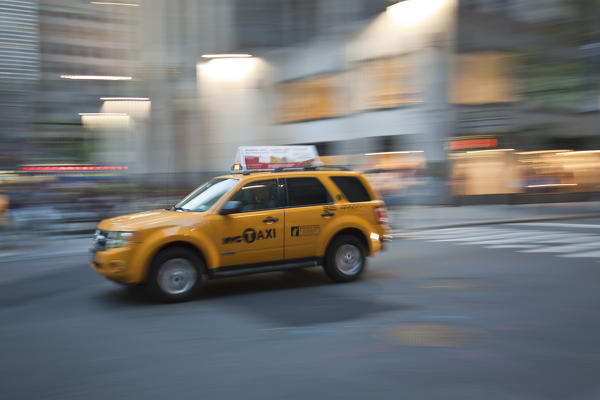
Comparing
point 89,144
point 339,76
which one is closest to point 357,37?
point 339,76

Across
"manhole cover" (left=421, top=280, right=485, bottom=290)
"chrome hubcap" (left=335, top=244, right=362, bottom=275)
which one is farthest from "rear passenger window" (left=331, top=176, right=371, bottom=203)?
"manhole cover" (left=421, top=280, right=485, bottom=290)

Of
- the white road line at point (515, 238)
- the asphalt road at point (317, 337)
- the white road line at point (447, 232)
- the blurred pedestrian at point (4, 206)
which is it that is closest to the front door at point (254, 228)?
the asphalt road at point (317, 337)

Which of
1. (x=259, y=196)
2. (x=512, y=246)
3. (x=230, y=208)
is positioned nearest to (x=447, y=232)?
(x=512, y=246)

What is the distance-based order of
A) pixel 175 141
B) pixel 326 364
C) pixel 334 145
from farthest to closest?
pixel 334 145 < pixel 175 141 < pixel 326 364

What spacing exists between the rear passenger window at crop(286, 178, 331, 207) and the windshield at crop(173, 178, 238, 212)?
34.4 inches

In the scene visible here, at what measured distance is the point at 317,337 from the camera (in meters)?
5.84

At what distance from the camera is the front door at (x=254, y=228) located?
7.93 meters

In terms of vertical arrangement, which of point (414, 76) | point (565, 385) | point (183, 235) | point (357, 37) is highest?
point (357, 37)

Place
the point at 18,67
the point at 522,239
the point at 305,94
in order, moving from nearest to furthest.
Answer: the point at 522,239
the point at 18,67
the point at 305,94

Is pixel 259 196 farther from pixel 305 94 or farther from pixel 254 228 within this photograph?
pixel 305 94

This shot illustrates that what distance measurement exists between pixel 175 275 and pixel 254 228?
130 centimetres

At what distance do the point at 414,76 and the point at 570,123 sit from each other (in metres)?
8.56

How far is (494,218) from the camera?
64.9 feet

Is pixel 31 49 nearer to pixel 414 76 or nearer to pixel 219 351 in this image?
pixel 414 76
